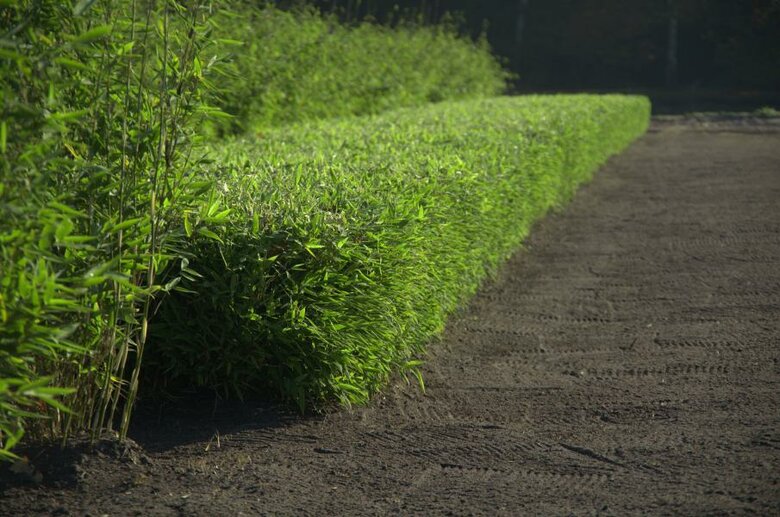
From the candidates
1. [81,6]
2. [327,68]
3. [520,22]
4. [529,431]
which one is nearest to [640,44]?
[520,22]

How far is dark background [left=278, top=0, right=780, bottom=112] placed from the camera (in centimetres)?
3416

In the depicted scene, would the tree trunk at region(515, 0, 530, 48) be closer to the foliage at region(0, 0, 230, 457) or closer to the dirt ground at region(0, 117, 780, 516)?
the dirt ground at region(0, 117, 780, 516)

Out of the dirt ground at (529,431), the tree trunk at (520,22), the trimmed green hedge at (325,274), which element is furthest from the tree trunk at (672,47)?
the trimmed green hedge at (325,274)

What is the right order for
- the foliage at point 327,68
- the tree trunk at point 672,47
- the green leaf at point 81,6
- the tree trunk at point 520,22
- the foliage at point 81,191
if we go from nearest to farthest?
the foliage at point 81,191 → the green leaf at point 81,6 → the foliage at point 327,68 → the tree trunk at point 672,47 → the tree trunk at point 520,22

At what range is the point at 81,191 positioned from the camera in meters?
3.01

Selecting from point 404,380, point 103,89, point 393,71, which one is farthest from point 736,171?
point 103,89

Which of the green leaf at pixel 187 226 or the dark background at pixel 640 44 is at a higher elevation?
the dark background at pixel 640 44

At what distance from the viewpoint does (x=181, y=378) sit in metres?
3.99

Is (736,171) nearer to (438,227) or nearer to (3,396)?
(438,227)

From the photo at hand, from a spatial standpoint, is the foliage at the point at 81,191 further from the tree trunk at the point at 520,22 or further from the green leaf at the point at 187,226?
the tree trunk at the point at 520,22

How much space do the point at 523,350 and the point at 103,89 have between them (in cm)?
294

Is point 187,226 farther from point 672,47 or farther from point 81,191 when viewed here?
point 672,47

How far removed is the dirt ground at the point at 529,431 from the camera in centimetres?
315

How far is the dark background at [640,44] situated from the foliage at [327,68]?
17.2 m
